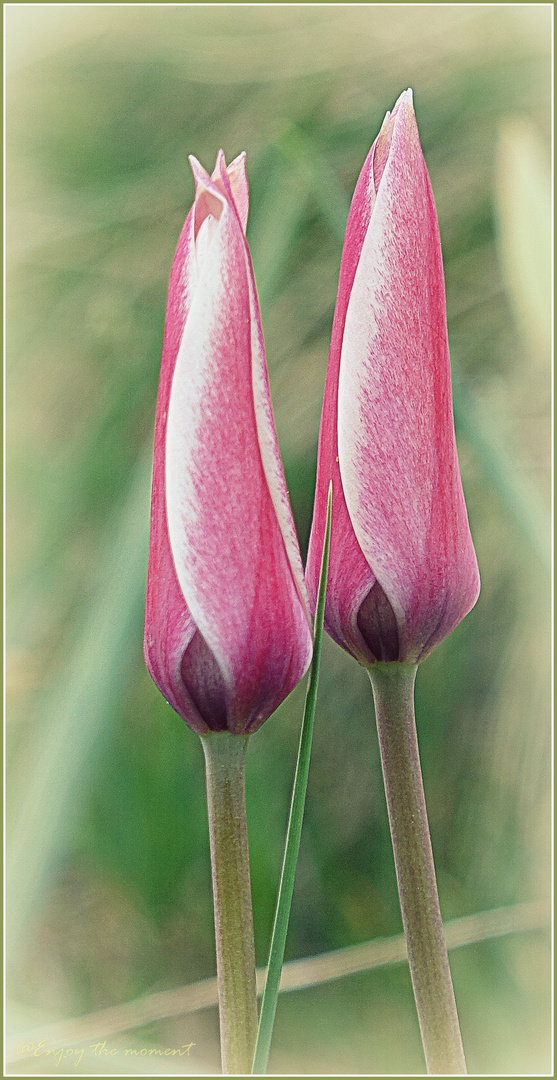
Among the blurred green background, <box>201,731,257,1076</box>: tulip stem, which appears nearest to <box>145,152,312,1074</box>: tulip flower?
<box>201,731,257,1076</box>: tulip stem

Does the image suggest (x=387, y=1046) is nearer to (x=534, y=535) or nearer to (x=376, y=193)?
(x=534, y=535)

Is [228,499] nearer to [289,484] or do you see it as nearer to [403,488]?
[403,488]

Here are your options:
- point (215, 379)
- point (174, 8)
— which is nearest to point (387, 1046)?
point (215, 379)

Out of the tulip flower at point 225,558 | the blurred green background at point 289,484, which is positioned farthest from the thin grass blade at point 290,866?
the blurred green background at point 289,484

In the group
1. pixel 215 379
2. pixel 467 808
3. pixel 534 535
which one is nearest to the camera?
pixel 215 379

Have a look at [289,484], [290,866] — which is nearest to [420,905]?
[290,866]

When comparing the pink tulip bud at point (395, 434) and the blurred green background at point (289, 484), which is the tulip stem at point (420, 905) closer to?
the pink tulip bud at point (395, 434)
